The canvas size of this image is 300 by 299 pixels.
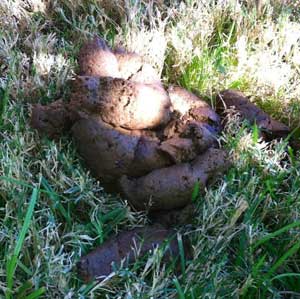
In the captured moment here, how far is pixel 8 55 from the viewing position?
2.53 meters

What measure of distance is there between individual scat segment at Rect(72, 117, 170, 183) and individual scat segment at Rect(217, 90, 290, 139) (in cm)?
53

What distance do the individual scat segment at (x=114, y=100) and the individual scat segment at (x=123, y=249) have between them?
450 mm

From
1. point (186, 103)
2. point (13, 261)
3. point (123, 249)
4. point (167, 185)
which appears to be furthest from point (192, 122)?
point (13, 261)

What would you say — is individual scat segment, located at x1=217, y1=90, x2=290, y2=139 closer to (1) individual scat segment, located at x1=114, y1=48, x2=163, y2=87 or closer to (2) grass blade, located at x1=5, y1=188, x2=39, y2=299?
(1) individual scat segment, located at x1=114, y1=48, x2=163, y2=87

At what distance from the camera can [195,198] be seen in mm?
2006

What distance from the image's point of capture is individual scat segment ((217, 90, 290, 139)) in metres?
2.33

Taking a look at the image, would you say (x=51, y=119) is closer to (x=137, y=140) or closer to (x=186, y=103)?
(x=137, y=140)

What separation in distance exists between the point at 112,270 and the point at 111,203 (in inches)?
13.0

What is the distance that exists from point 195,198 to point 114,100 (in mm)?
524

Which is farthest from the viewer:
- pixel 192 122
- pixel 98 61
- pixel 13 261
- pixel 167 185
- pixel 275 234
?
pixel 98 61

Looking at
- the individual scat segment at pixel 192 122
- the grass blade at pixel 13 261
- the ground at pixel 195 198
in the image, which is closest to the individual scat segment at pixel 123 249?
the ground at pixel 195 198

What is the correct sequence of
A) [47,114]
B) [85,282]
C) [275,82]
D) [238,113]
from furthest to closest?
[275,82] → [238,113] → [47,114] → [85,282]

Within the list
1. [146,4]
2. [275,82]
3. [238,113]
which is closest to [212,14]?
[146,4]

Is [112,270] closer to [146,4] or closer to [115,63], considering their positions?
[115,63]
